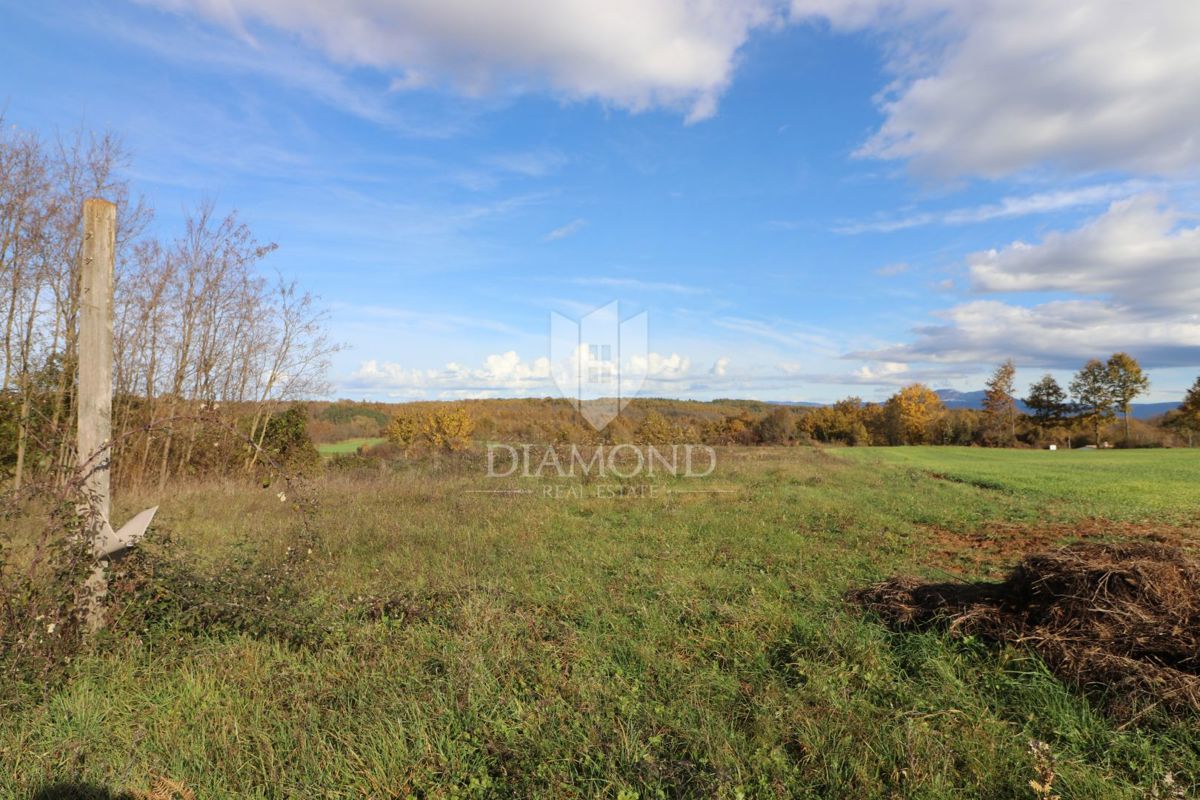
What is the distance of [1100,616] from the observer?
3.23 meters

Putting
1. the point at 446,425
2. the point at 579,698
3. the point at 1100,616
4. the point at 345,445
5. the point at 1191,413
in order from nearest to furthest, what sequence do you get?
1. the point at 579,698
2. the point at 1100,616
3. the point at 345,445
4. the point at 446,425
5. the point at 1191,413

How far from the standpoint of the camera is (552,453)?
17812mm

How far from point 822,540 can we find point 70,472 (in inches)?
269

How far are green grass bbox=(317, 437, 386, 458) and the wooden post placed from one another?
18.6m

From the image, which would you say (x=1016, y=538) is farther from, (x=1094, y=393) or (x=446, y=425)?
(x=1094, y=393)

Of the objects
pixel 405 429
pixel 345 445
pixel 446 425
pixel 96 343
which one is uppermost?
pixel 96 343

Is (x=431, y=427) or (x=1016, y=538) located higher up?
(x=431, y=427)

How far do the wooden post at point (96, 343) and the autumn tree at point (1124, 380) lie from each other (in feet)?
182

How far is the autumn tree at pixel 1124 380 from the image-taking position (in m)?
41.9

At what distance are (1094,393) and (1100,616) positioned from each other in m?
52.5

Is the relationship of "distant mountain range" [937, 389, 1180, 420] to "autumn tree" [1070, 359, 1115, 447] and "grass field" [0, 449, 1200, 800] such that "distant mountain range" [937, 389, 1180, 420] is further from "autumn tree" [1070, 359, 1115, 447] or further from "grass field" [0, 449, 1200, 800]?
"grass field" [0, 449, 1200, 800]

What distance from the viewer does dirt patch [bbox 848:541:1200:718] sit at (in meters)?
2.80

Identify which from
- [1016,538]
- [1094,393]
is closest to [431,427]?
[1016,538]

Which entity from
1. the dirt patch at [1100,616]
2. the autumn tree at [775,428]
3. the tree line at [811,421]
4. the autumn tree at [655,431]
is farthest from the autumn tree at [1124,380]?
the dirt patch at [1100,616]
